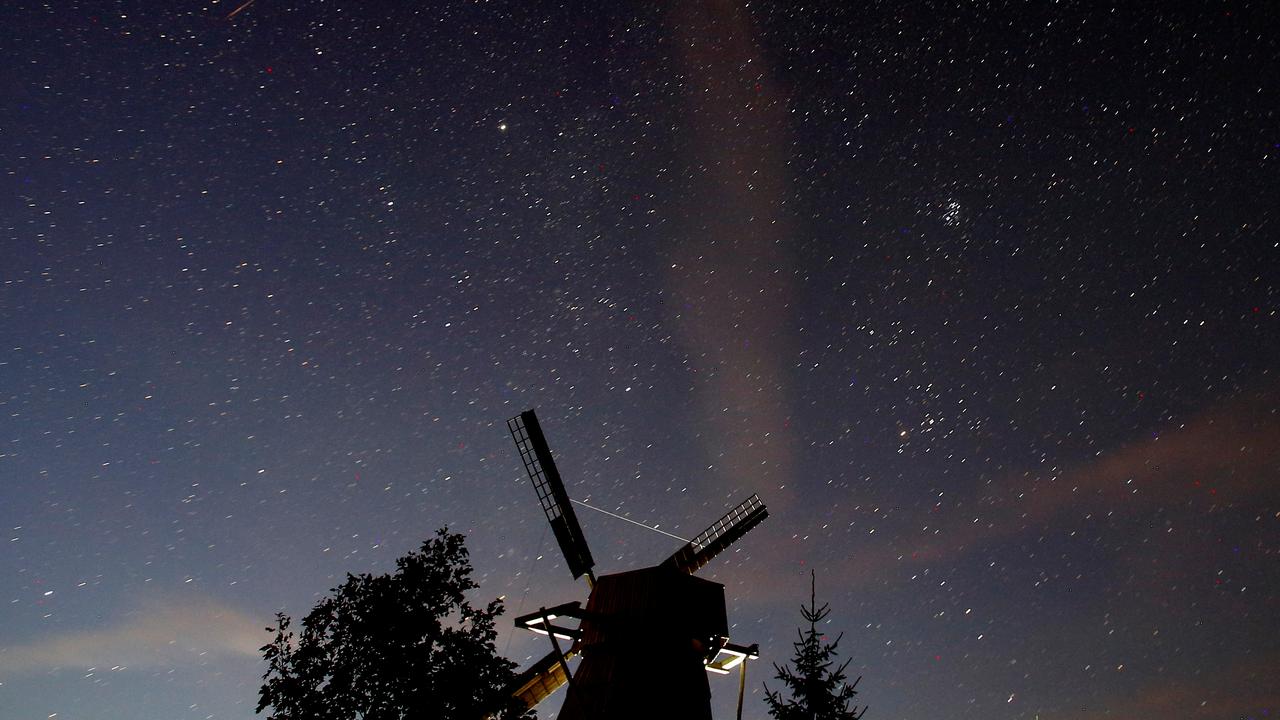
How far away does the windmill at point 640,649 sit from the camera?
48.5ft

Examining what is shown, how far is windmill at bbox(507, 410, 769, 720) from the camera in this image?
582 inches

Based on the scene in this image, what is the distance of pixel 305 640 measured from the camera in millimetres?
15172

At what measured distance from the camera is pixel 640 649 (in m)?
15.2

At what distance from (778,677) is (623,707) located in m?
7.84

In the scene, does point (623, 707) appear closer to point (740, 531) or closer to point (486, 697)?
point (486, 697)

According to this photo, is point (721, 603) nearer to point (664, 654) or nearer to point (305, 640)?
point (664, 654)

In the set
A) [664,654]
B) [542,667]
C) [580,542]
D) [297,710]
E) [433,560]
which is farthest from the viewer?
[580,542]

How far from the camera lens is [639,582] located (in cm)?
1612

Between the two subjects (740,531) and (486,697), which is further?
(740,531)

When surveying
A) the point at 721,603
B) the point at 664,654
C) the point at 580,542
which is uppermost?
the point at 580,542

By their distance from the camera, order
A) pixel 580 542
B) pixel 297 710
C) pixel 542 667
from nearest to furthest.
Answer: pixel 297 710, pixel 542 667, pixel 580 542

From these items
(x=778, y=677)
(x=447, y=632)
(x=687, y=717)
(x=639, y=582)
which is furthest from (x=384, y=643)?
(x=778, y=677)

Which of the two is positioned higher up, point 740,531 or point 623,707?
point 740,531

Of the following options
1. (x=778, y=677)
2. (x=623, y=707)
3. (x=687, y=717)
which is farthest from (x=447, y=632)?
(x=778, y=677)
